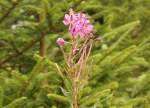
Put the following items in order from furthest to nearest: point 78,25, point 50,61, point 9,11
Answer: point 9,11 → point 50,61 → point 78,25

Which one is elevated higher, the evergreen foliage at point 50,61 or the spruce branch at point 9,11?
the spruce branch at point 9,11

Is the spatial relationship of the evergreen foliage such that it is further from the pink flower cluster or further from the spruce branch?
the pink flower cluster

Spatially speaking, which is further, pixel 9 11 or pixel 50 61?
pixel 9 11

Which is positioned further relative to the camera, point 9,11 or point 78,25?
point 9,11

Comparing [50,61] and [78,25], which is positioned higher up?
[50,61]

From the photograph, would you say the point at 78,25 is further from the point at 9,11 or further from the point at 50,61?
the point at 9,11

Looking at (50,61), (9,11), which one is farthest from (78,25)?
(9,11)

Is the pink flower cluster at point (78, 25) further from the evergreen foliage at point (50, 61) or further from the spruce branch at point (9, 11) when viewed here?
the spruce branch at point (9, 11)

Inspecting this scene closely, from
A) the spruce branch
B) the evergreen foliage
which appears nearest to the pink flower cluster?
the evergreen foliage

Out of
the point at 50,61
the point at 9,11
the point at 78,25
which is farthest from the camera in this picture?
the point at 9,11

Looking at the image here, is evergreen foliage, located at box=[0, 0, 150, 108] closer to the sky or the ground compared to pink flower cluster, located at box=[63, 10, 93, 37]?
closer to the sky

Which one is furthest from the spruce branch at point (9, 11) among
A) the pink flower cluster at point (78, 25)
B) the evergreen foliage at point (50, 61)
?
the pink flower cluster at point (78, 25)

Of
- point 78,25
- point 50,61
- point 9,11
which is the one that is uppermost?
point 9,11
